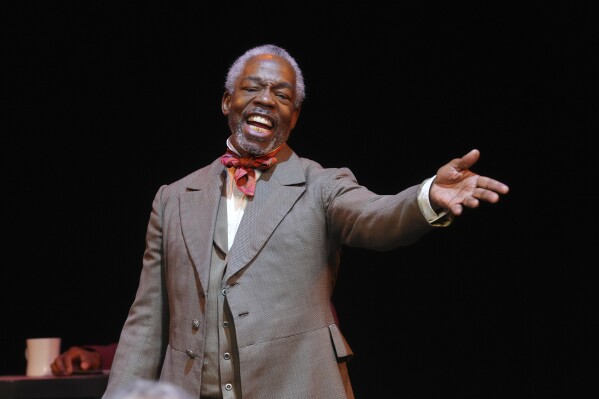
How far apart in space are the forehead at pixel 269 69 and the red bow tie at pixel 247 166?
21cm

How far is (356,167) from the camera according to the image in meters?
4.26

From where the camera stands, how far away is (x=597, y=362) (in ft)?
12.4

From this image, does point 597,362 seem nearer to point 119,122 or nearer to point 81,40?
point 119,122

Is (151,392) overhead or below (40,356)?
below

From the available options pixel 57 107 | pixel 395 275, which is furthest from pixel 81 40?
pixel 395 275

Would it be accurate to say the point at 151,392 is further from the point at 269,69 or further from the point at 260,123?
the point at 269,69

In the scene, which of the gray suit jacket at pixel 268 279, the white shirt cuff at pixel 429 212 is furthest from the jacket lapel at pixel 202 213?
the white shirt cuff at pixel 429 212

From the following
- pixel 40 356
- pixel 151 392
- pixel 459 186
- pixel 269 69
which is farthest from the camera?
pixel 40 356

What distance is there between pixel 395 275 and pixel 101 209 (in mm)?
1446

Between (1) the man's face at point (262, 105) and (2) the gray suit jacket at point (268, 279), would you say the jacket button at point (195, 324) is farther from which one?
(1) the man's face at point (262, 105)

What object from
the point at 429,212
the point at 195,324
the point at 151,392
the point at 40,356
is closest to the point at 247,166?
the point at 195,324

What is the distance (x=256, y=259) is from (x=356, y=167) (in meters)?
1.65

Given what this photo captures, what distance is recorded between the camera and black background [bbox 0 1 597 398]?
3.88 m

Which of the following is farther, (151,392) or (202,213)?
(202,213)
